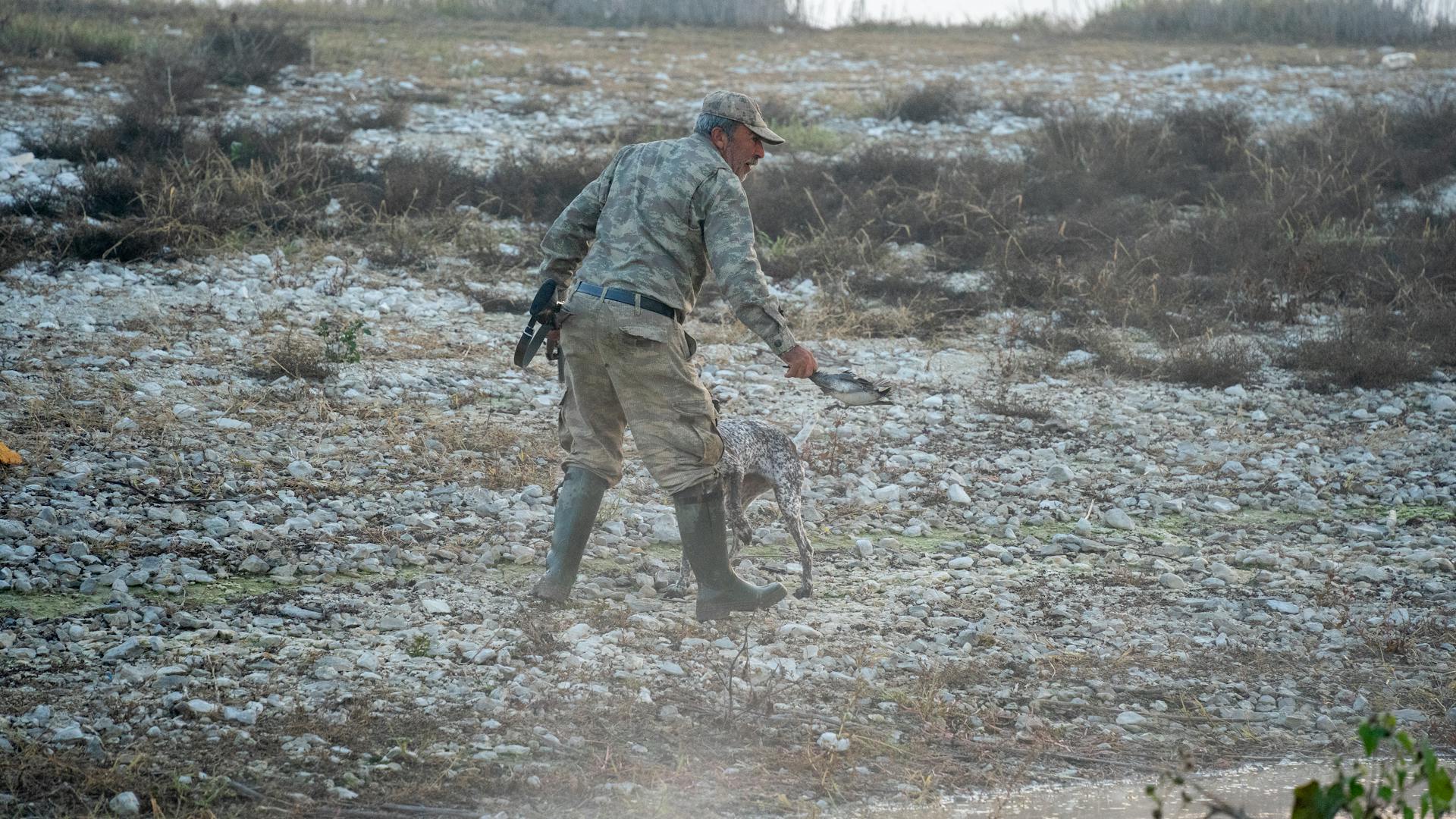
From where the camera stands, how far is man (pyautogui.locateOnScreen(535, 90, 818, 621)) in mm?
4383

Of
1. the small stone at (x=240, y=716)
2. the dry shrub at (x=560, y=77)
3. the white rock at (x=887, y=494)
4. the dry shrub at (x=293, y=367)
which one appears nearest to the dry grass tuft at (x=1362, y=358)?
the white rock at (x=887, y=494)

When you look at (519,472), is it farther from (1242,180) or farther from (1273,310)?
(1242,180)

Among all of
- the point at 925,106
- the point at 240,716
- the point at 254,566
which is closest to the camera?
the point at 240,716

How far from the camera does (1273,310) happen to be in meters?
9.41

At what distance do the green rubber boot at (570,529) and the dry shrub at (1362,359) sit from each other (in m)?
5.63

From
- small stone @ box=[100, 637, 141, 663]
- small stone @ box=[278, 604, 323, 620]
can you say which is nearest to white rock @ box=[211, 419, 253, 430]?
small stone @ box=[278, 604, 323, 620]

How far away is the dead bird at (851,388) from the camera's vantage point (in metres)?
4.35

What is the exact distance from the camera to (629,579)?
5.17 meters

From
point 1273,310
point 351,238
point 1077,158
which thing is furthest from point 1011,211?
point 351,238

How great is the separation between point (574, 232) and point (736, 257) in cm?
74

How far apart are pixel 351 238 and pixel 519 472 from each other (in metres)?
4.34

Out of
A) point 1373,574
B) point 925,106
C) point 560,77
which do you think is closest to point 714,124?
point 1373,574

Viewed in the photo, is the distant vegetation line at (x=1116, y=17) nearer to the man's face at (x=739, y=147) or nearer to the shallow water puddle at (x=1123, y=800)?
the man's face at (x=739, y=147)

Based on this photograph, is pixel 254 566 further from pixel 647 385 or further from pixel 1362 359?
pixel 1362 359
